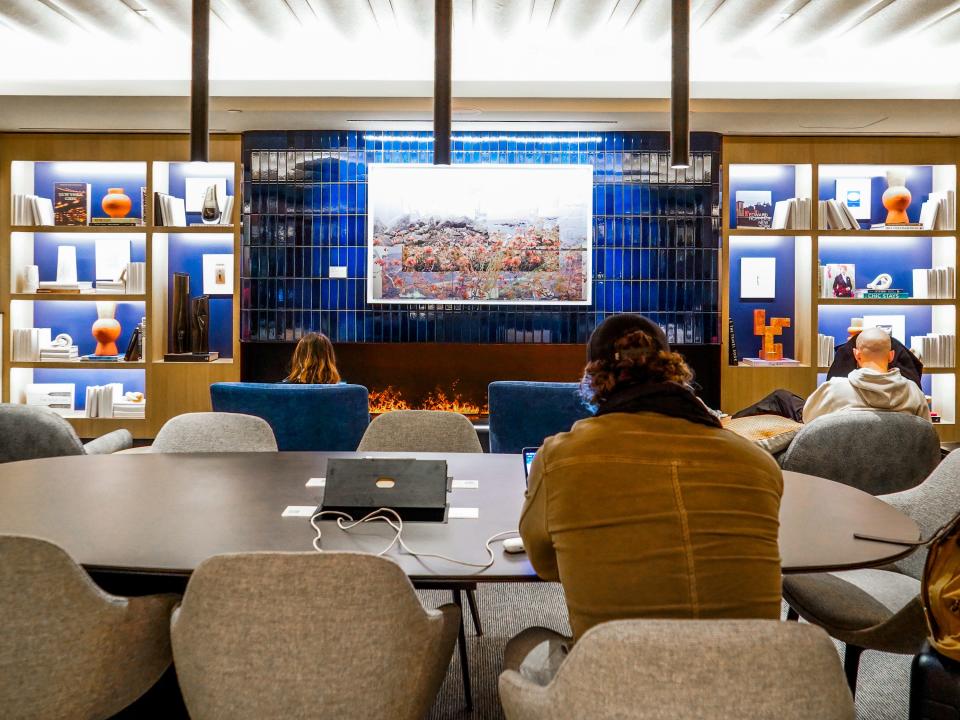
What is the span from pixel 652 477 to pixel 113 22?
199 inches

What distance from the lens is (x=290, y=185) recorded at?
649 centimetres

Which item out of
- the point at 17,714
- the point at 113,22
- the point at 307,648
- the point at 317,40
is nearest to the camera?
the point at 307,648

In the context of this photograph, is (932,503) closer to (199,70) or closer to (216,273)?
(199,70)

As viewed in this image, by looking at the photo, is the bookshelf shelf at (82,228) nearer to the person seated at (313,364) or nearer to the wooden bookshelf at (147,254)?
the wooden bookshelf at (147,254)

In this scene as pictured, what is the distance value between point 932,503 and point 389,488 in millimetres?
1730

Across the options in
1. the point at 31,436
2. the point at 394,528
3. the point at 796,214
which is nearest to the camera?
the point at 394,528

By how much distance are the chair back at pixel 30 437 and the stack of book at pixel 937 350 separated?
639cm

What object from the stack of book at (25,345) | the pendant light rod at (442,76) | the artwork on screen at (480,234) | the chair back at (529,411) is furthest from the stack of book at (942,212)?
the stack of book at (25,345)

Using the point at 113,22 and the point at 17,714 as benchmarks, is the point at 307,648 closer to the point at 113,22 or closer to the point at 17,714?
the point at 17,714

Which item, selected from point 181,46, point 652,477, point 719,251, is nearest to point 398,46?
point 181,46

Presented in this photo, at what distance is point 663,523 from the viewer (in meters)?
1.46

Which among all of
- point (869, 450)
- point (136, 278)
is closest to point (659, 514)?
point (869, 450)

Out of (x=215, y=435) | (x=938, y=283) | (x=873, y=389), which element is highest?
(x=938, y=283)

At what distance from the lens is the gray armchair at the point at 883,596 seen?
203cm
